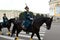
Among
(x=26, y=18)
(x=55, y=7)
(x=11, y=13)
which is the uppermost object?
(x=26, y=18)

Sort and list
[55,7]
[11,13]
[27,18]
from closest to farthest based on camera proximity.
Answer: [27,18] < [11,13] < [55,7]

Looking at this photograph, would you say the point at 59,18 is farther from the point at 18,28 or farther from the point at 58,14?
the point at 18,28

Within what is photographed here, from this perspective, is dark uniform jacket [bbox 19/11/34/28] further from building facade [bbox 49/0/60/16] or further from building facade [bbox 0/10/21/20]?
building facade [bbox 49/0/60/16]

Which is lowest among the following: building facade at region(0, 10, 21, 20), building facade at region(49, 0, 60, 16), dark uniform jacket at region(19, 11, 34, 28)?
building facade at region(49, 0, 60, 16)

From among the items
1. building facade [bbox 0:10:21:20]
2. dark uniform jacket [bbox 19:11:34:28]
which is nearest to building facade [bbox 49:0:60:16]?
building facade [bbox 0:10:21:20]

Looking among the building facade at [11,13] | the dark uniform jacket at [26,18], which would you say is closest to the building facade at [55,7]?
the building facade at [11,13]

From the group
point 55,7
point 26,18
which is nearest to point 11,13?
point 55,7

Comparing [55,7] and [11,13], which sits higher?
[11,13]

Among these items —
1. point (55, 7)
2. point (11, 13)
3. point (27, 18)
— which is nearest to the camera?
point (27, 18)

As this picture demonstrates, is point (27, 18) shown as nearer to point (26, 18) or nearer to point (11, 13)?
point (26, 18)

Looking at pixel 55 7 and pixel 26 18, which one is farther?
pixel 55 7

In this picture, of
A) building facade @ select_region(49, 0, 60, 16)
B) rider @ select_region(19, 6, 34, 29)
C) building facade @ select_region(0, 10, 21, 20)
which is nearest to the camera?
rider @ select_region(19, 6, 34, 29)

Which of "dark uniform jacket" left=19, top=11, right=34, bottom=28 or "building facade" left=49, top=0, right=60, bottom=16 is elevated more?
"dark uniform jacket" left=19, top=11, right=34, bottom=28

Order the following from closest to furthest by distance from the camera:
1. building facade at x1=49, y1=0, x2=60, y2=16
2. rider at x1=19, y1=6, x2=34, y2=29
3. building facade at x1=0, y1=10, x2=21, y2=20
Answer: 1. rider at x1=19, y1=6, x2=34, y2=29
2. building facade at x1=0, y1=10, x2=21, y2=20
3. building facade at x1=49, y1=0, x2=60, y2=16
